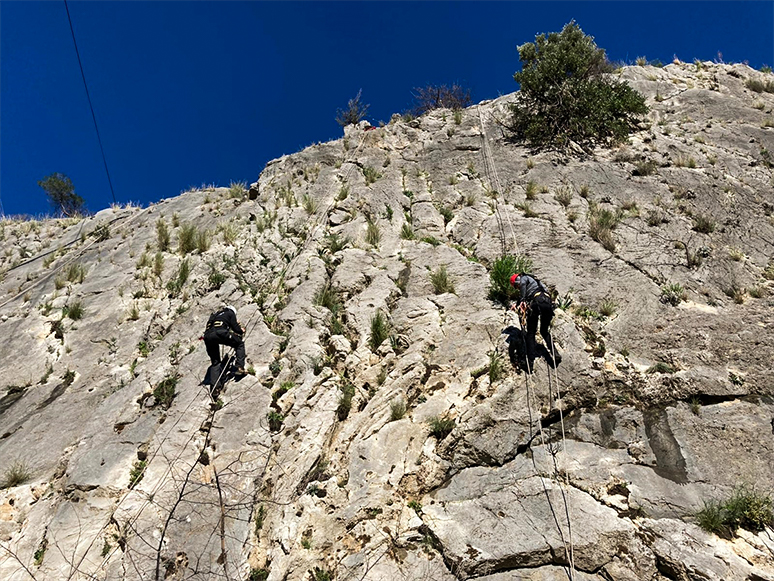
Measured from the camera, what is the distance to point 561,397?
688 cm

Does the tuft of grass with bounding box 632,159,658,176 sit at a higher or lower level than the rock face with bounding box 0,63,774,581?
higher

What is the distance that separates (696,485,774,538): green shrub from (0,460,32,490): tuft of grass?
9.39 metres

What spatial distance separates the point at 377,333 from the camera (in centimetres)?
853

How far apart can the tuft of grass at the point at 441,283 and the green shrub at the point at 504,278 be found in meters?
0.84

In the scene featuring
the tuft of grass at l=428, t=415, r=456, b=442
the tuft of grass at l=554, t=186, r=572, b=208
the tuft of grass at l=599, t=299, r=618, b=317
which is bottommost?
the tuft of grass at l=428, t=415, r=456, b=442

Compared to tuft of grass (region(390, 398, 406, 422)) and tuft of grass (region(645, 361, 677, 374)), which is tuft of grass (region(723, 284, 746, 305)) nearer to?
tuft of grass (region(645, 361, 677, 374))

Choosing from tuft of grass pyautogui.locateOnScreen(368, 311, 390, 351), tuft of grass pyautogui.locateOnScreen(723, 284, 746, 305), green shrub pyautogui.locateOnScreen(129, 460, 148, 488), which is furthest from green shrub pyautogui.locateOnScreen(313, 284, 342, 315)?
tuft of grass pyautogui.locateOnScreen(723, 284, 746, 305)

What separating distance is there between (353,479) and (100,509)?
358cm

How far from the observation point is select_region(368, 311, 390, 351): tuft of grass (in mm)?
8500

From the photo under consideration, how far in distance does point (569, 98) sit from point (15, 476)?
17161 millimetres

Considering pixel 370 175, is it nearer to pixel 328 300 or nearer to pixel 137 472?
pixel 328 300

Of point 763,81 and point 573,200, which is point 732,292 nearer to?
point 573,200

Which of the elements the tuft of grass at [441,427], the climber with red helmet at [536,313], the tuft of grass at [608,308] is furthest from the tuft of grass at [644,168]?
the tuft of grass at [441,427]

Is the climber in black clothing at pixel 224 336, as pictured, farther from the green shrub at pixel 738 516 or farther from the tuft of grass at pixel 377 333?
the green shrub at pixel 738 516
